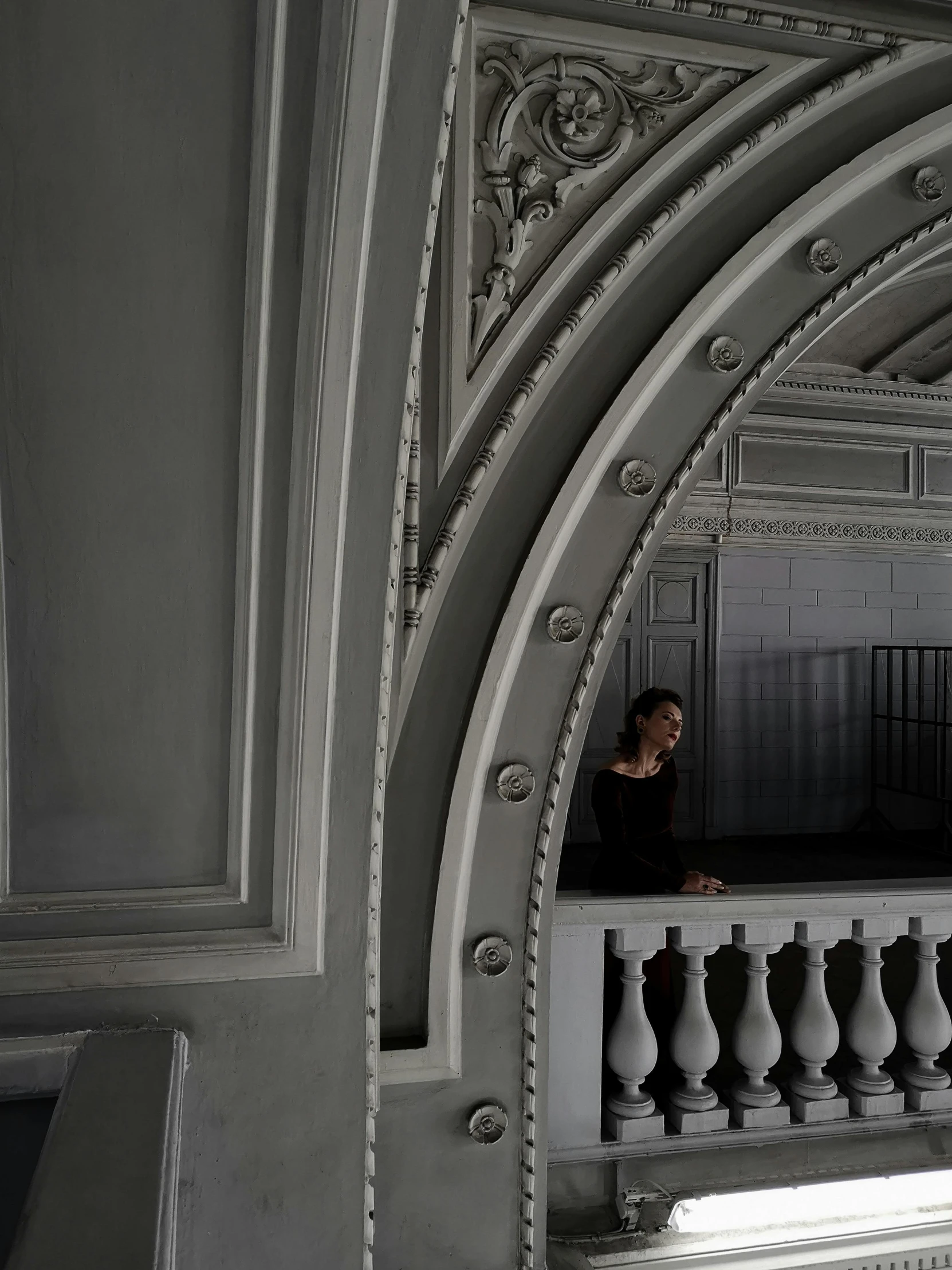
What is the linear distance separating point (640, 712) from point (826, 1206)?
4.07 feet

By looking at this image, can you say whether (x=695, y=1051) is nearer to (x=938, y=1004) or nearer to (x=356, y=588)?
(x=938, y=1004)

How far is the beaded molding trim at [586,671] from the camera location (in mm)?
1674

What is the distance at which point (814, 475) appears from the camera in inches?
211

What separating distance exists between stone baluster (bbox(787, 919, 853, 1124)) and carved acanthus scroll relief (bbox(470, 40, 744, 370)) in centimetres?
152

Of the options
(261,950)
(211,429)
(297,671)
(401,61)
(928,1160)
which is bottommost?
(928,1160)

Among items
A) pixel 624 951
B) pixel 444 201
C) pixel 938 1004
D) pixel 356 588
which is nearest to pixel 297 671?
pixel 356 588

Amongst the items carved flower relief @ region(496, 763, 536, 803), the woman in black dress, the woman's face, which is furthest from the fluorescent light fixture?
the woman's face

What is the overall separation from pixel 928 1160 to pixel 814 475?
419cm

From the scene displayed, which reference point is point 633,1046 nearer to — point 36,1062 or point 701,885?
point 701,885

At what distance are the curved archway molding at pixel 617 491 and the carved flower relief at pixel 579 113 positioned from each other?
14.9 inches

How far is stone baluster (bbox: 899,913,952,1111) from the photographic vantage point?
80.4 inches

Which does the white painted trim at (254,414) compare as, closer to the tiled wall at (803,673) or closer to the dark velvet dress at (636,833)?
the dark velvet dress at (636,833)

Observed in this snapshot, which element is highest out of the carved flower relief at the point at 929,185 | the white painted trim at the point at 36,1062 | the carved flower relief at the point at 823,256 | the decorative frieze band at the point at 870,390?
the decorative frieze band at the point at 870,390

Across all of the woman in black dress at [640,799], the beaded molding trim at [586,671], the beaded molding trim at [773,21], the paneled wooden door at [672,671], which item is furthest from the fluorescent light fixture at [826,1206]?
the paneled wooden door at [672,671]
